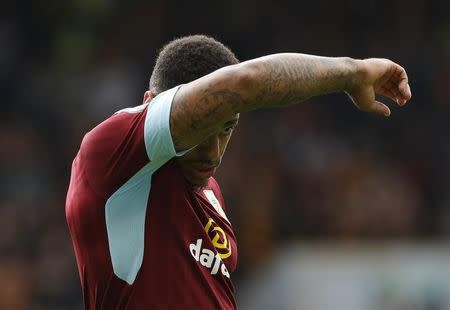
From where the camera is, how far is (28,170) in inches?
418

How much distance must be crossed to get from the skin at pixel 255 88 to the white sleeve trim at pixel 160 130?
0.02 metres

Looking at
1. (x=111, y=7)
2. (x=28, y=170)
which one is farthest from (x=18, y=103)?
(x=111, y=7)

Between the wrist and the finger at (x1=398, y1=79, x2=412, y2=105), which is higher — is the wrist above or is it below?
above

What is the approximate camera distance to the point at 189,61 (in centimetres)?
317

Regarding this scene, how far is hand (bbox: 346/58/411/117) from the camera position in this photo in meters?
3.07

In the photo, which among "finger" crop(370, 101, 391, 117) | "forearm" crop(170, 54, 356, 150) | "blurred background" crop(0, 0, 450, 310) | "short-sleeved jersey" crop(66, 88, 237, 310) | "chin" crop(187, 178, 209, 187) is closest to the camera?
"forearm" crop(170, 54, 356, 150)

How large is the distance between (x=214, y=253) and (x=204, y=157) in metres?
0.34

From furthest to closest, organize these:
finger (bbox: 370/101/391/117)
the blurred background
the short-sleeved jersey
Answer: the blurred background → finger (bbox: 370/101/391/117) → the short-sleeved jersey

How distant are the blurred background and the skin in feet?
21.6

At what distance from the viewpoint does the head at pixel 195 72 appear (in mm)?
3156

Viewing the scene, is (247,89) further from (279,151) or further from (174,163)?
(279,151)

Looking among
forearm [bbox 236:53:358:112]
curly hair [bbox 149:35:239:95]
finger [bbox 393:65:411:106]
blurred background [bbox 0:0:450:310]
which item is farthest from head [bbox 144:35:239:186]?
blurred background [bbox 0:0:450:310]

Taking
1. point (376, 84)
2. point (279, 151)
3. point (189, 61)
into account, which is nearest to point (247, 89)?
point (189, 61)

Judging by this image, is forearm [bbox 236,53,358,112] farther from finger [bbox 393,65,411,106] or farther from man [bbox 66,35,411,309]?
finger [bbox 393,65,411,106]
